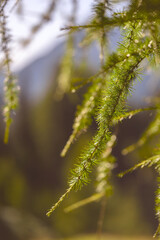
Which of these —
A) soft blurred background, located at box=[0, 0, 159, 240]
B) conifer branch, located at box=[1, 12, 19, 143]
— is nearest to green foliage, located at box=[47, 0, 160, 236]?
conifer branch, located at box=[1, 12, 19, 143]

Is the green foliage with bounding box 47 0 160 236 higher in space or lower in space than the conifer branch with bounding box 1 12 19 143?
lower

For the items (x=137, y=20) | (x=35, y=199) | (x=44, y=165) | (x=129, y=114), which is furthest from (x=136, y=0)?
(x=44, y=165)

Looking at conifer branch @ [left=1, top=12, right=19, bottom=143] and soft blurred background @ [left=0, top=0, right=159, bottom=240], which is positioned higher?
soft blurred background @ [left=0, top=0, right=159, bottom=240]

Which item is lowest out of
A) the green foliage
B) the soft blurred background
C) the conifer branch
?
the green foliage

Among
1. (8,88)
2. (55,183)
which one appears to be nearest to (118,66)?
(8,88)

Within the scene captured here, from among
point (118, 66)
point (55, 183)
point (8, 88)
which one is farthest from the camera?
point (55, 183)

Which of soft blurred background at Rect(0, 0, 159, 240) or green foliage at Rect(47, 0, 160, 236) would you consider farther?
soft blurred background at Rect(0, 0, 159, 240)

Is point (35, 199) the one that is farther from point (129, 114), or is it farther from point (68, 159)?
point (129, 114)

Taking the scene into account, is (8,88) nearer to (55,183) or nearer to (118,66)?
(118,66)

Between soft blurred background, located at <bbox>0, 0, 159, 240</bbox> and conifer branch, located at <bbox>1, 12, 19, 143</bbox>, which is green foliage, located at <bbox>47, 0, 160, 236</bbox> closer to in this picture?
conifer branch, located at <bbox>1, 12, 19, 143</bbox>

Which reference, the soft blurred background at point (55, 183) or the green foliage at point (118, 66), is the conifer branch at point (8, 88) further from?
the soft blurred background at point (55, 183)

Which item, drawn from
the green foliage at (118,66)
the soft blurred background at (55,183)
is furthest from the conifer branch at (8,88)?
the soft blurred background at (55,183)
